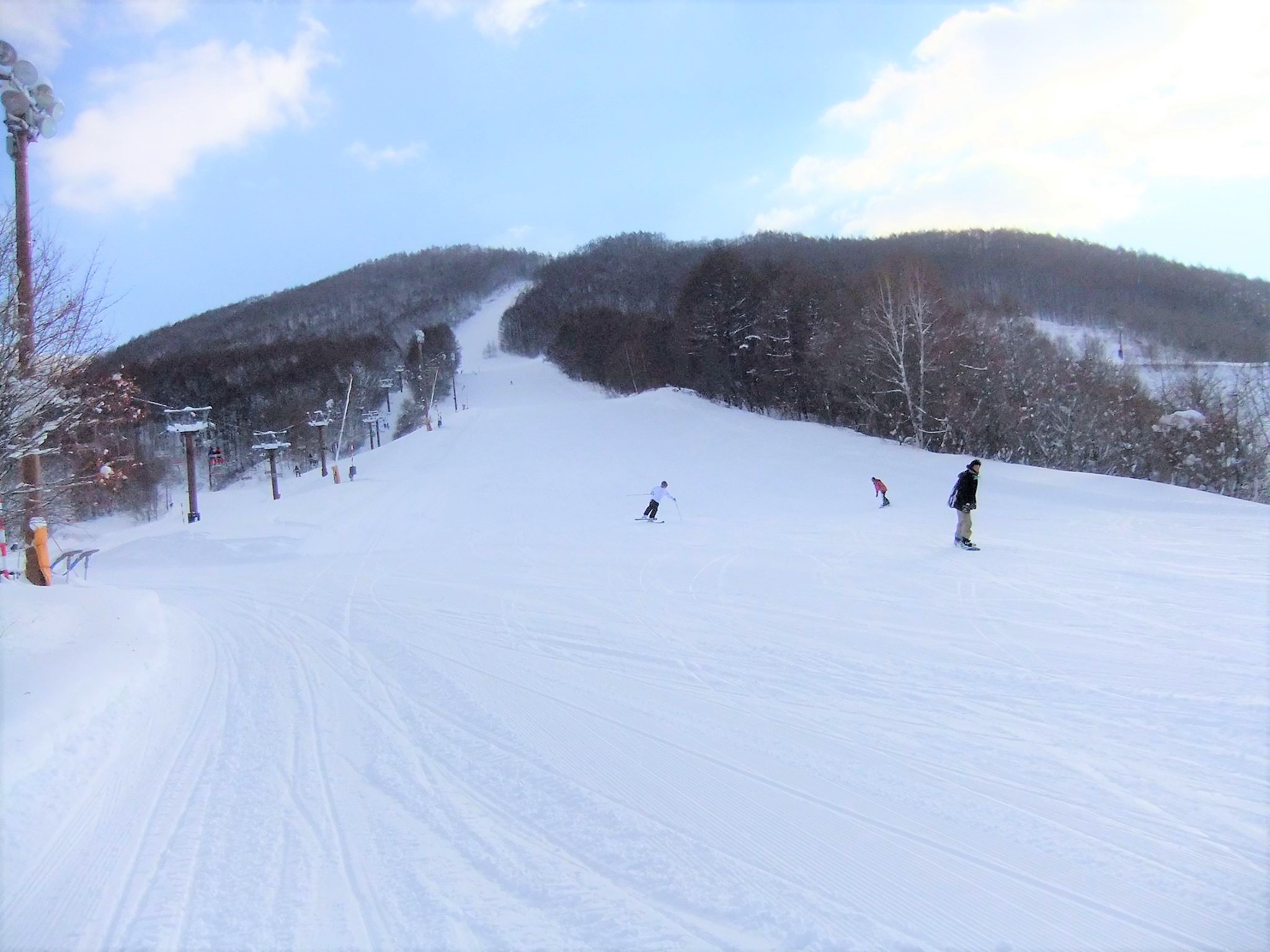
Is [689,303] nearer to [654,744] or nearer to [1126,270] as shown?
[654,744]

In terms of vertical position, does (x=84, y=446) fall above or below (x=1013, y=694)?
above

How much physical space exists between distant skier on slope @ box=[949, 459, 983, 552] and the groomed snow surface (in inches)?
24.3

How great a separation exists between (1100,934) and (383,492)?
92.0ft

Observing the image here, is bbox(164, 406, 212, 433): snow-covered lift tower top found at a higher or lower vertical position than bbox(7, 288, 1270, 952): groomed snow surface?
higher

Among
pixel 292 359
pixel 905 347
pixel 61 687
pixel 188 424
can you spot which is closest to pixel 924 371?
pixel 905 347

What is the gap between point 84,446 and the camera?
8156mm

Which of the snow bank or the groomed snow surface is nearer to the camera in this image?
the groomed snow surface

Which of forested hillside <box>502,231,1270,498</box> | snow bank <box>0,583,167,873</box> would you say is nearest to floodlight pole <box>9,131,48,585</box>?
snow bank <box>0,583,167,873</box>

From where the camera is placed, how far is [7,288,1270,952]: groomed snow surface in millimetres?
3184

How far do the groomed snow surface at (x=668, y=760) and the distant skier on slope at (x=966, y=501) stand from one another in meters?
0.62

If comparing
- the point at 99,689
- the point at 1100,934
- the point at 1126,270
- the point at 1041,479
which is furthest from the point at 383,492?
the point at 1126,270

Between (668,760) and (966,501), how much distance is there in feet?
31.0

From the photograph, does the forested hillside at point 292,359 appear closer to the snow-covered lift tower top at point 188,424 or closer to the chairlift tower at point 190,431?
the chairlift tower at point 190,431

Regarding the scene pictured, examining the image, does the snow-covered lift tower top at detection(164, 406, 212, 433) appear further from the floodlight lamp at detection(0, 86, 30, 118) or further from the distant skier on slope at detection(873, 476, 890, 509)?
the distant skier on slope at detection(873, 476, 890, 509)
